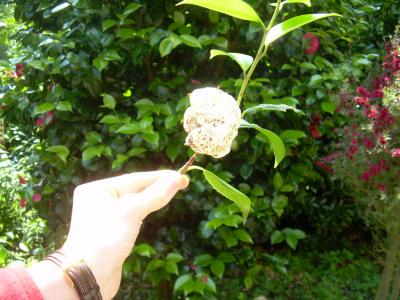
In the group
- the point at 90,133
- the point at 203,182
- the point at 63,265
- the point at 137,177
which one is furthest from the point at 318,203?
the point at 63,265

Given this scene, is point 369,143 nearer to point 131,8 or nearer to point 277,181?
point 277,181

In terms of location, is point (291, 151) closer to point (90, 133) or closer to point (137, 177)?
point (90, 133)

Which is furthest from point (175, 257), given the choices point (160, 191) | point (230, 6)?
point (230, 6)

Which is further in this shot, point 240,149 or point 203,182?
point 240,149

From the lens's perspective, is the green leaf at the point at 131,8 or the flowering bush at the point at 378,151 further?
the flowering bush at the point at 378,151

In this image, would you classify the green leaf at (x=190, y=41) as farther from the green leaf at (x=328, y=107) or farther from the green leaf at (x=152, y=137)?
the green leaf at (x=328, y=107)

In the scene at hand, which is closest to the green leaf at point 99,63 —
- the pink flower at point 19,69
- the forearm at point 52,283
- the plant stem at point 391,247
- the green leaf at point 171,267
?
the pink flower at point 19,69

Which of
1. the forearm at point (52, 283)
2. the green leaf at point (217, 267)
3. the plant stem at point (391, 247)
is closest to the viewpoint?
the forearm at point (52, 283)
